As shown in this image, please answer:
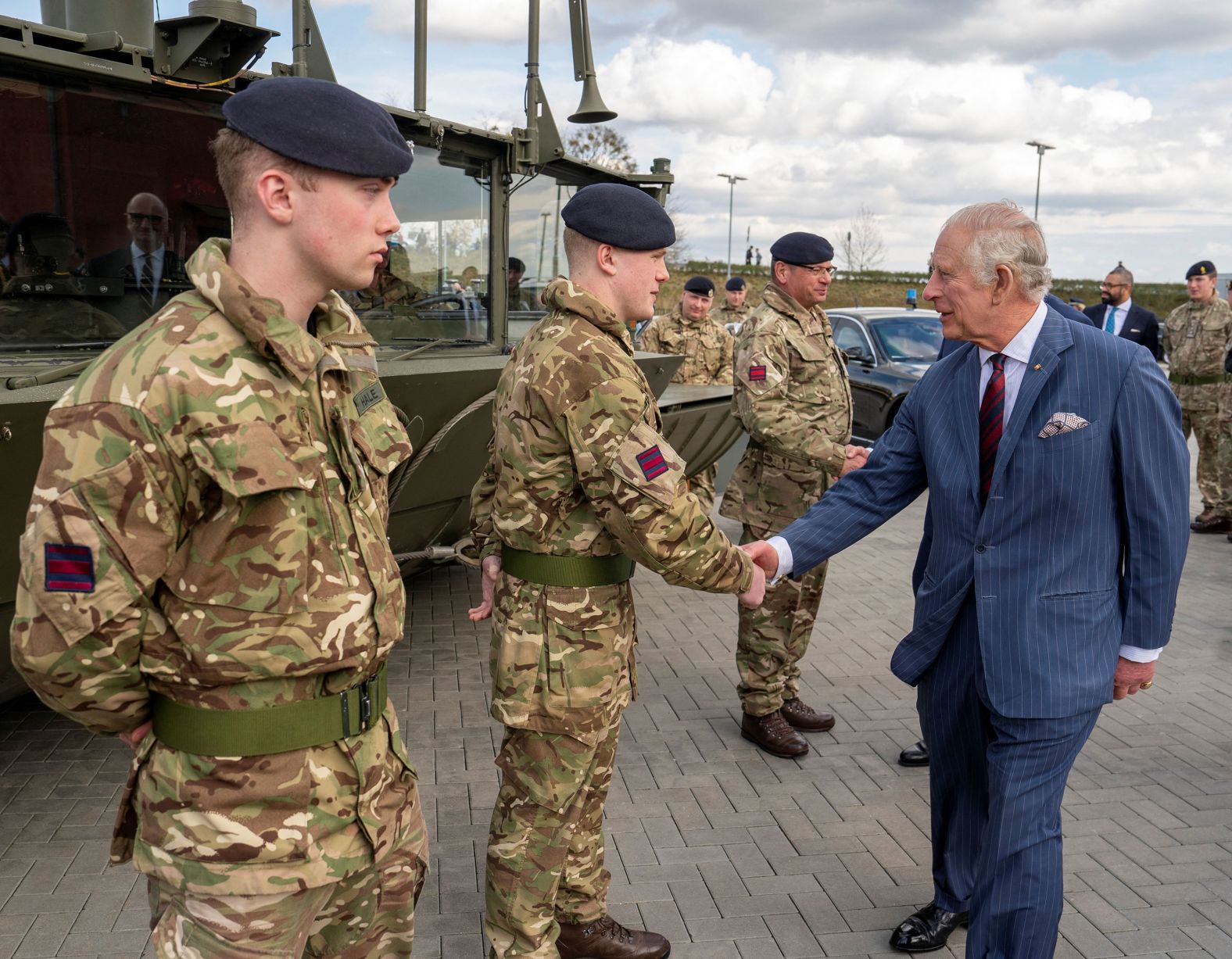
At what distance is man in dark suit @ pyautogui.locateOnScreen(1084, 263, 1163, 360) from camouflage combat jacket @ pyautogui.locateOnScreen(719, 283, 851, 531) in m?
6.10

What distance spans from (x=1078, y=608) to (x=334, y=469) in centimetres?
173

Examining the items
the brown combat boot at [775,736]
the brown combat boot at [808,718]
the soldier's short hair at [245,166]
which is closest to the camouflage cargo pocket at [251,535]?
the soldier's short hair at [245,166]

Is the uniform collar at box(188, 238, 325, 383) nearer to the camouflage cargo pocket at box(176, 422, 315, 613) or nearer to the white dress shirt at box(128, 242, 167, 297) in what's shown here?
the camouflage cargo pocket at box(176, 422, 315, 613)

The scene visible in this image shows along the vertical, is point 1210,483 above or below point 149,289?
below

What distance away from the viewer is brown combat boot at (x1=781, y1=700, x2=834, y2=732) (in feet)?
15.3

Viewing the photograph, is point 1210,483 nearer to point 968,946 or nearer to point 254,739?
point 968,946

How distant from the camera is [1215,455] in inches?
352

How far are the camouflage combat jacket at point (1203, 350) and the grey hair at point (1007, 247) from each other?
7070 millimetres

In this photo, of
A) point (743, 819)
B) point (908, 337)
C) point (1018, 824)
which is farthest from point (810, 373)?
point (908, 337)

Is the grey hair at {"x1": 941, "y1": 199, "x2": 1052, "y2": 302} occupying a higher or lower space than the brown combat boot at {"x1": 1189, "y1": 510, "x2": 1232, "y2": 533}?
higher

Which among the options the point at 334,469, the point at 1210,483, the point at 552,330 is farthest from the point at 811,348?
the point at 1210,483

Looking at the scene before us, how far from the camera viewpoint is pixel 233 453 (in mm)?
1625

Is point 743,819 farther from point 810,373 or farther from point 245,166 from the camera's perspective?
point 245,166

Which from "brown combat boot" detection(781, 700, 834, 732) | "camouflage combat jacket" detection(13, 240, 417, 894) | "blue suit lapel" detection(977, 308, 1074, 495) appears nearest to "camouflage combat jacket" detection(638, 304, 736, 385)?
"brown combat boot" detection(781, 700, 834, 732)
